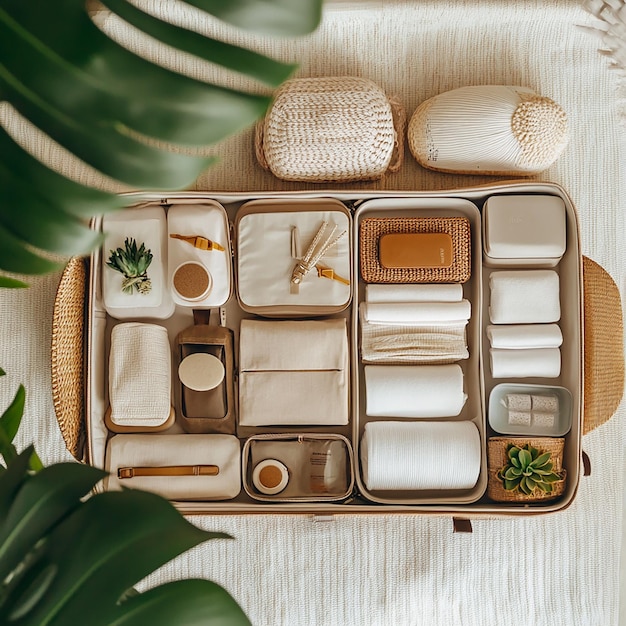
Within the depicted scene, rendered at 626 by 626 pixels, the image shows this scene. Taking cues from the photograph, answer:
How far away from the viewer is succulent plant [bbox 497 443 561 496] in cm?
143

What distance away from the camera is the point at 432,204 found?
152 centimetres

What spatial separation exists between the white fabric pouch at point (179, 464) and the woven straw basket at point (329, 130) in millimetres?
691

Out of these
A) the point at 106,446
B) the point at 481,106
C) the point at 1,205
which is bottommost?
the point at 106,446

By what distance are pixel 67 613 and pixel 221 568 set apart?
1383 mm

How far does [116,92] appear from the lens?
31 centimetres

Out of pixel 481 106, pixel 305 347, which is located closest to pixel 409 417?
pixel 305 347

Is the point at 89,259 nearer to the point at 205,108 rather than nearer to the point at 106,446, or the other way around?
the point at 106,446

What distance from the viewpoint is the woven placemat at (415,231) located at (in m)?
1.47

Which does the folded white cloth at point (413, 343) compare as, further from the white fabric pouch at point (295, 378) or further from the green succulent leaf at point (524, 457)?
the green succulent leaf at point (524, 457)

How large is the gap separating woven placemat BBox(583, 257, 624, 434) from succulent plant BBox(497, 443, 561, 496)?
0.15 m

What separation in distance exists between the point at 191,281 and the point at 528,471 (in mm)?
893

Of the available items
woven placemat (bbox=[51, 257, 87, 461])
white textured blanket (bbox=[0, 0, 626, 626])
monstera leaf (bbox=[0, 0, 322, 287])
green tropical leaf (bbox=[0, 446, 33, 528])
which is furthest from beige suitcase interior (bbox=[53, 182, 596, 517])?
monstera leaf (bbox=[0, 0, 322, 287])

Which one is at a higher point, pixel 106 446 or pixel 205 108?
pixel 205 108

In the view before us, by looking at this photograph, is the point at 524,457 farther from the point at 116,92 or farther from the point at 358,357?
the point at 116,92
